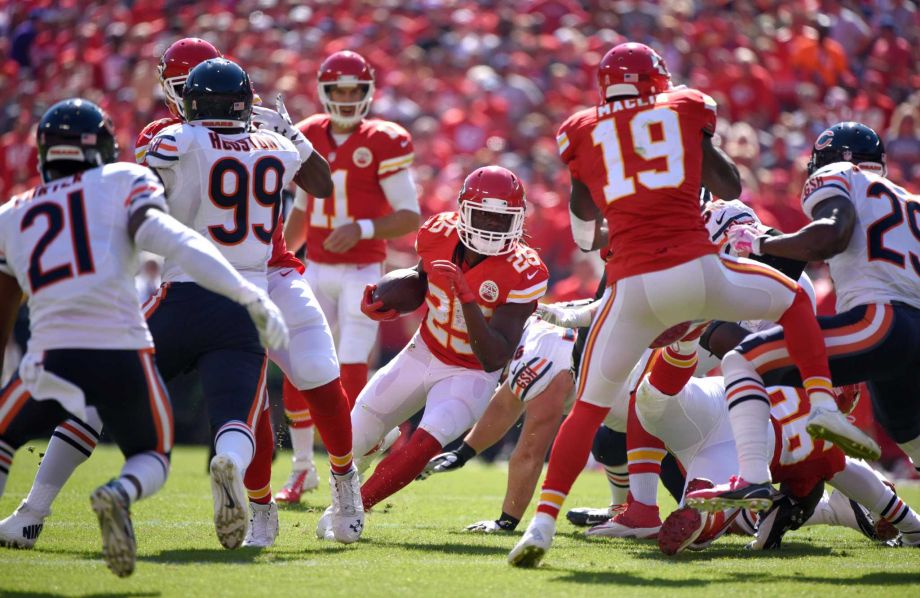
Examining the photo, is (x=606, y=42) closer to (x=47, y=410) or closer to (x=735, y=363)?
(x=735, y=363)

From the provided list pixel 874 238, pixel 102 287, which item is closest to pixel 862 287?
pixel 874 238

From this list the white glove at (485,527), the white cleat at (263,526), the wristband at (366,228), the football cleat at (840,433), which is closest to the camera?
the football cleat at (840,433)

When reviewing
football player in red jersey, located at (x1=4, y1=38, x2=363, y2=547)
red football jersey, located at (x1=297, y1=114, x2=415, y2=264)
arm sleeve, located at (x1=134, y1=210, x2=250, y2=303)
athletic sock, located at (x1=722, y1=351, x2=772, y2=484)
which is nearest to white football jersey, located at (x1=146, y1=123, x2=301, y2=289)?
football player in red jersey, located at (x1=4, y1=38, x2=363, y2=547)

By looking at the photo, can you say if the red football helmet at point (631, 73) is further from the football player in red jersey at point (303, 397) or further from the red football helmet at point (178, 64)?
the red football helmet at point (178, 64)

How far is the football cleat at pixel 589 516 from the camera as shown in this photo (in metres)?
6.34

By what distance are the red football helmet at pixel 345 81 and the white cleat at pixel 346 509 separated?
9.97 feet

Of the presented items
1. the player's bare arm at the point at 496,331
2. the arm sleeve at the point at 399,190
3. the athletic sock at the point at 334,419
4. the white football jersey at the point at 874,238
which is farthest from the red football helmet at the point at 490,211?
the arm sleeve at the point at 399,190

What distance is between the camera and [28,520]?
4906 mm

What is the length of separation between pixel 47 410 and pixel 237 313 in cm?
78

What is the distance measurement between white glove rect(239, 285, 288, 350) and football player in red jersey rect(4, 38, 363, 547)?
3.43 ft

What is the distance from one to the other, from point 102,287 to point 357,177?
12.5 feet

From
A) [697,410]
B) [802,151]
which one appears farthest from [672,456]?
[802,151]

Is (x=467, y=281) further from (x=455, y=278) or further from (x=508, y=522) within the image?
(x=508, y=522)

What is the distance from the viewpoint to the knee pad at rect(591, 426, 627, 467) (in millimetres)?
6363
